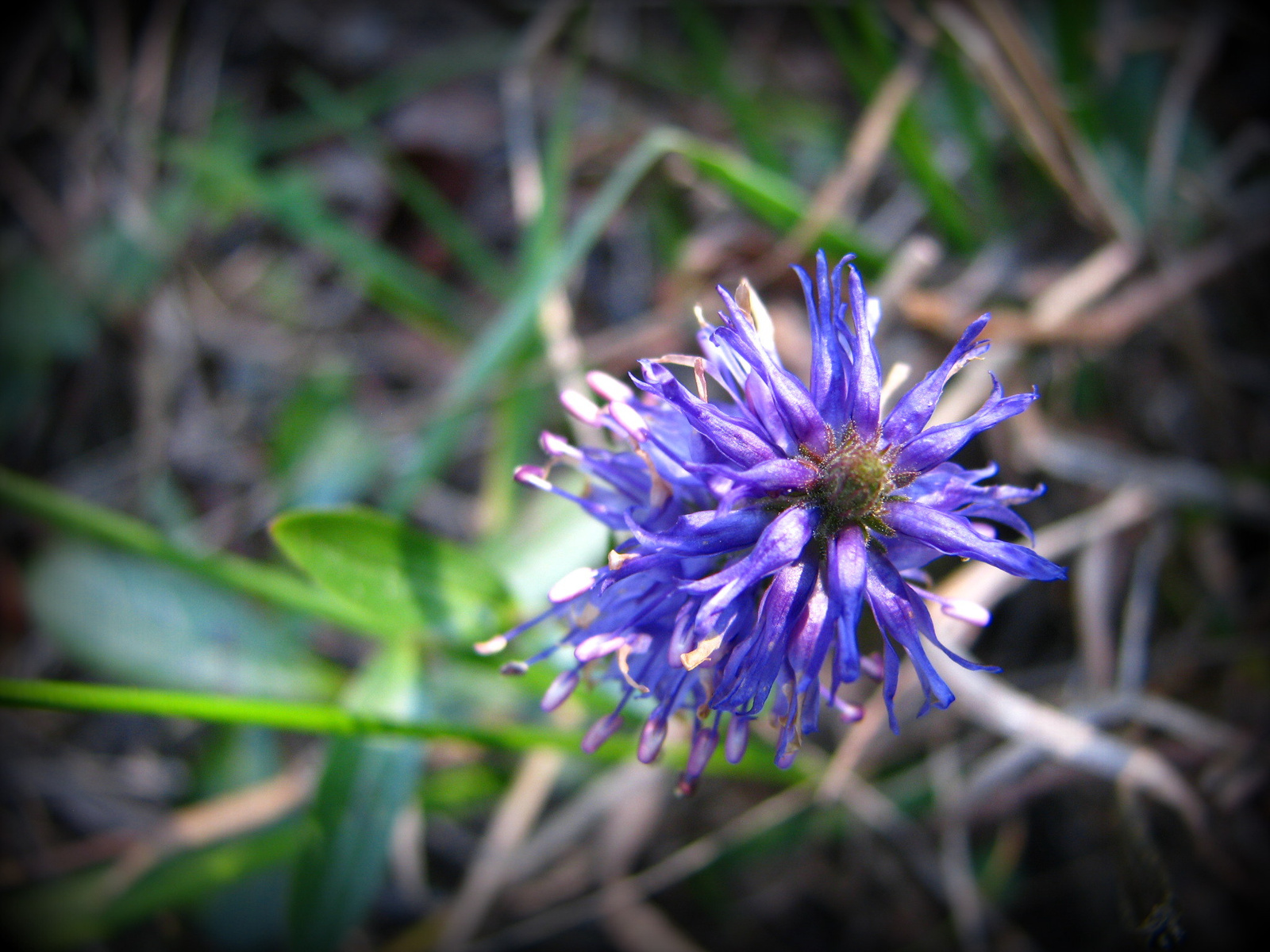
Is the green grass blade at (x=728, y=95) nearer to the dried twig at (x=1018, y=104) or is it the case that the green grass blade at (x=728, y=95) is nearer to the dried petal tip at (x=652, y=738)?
the dried twig at (x=1018, y=104)

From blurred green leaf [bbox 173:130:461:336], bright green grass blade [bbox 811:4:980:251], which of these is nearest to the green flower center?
bright green grass blade [bbox 811:4:980:251]

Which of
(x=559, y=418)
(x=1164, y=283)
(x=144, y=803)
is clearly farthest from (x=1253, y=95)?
(x=144, y=803)

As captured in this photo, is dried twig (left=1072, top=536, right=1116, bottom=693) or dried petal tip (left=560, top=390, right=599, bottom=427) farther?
dried twig (left=1072, top=536, right=1116, bottom=693)

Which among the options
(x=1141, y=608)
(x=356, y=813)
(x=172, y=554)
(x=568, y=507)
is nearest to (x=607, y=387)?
(x=568, y=507)

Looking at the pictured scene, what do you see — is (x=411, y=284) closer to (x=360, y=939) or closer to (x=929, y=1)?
(x=929, y=1)

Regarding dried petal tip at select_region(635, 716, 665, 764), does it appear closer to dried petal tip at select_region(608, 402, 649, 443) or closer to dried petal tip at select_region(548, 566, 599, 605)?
dried petal tip at select_region(548, 566, 599, 605)

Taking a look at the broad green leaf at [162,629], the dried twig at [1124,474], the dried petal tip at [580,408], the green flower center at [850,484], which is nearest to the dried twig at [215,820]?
the broad green leaf at [162,629]

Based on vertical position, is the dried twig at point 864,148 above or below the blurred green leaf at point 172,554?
above

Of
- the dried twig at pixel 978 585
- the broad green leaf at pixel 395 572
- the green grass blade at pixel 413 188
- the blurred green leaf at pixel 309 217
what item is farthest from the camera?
the green grass blade at pixel 413 188
